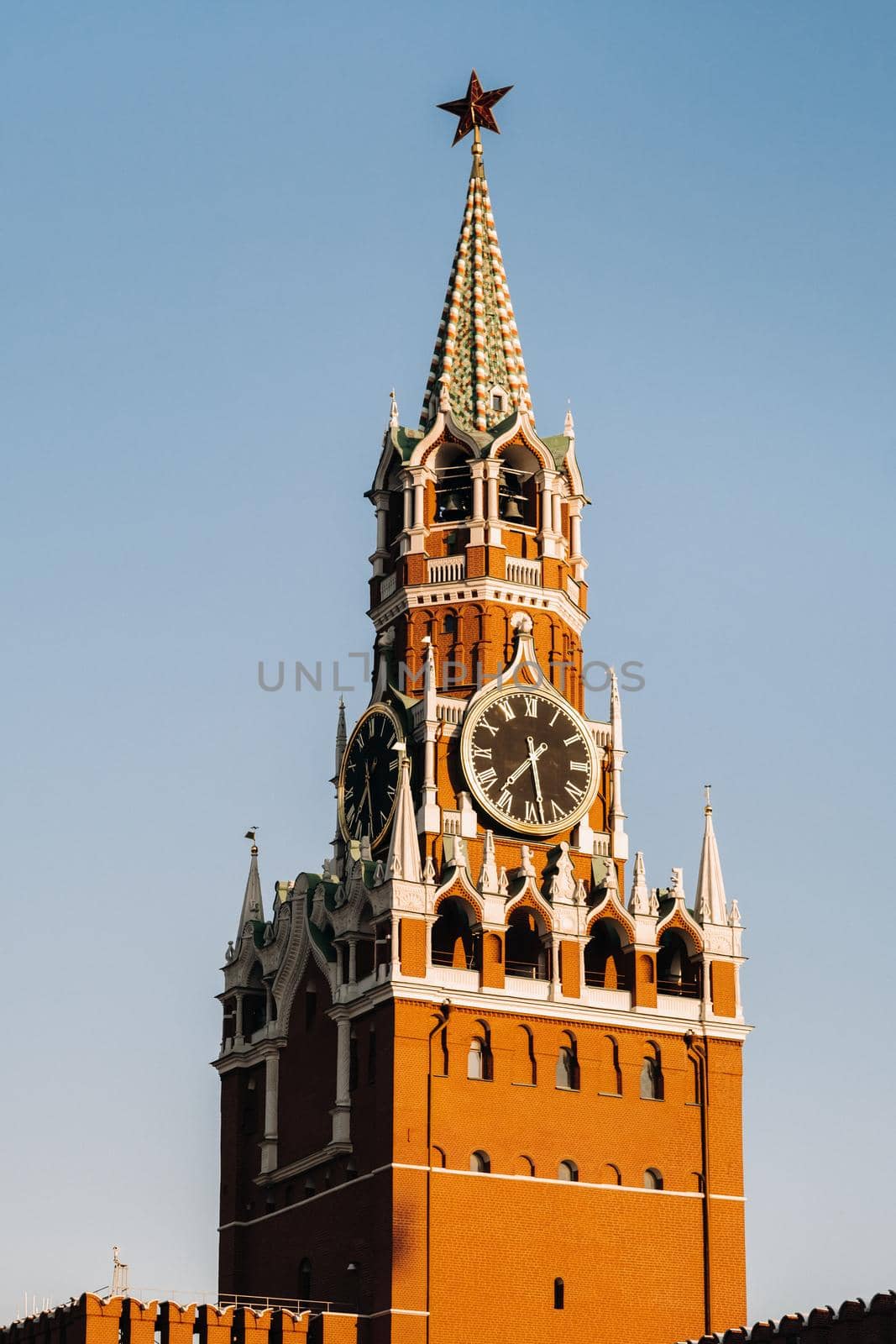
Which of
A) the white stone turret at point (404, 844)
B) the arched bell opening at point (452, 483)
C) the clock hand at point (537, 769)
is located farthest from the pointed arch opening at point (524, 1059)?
the arched bell opening at point (452, 483)

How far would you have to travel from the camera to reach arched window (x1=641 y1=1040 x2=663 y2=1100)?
315 ft

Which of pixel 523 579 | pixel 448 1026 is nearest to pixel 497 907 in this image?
pixel 448 1026

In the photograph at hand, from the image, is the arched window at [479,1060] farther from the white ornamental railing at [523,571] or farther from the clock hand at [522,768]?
the white ornamental railing at [523,571]

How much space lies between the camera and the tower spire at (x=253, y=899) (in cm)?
10219

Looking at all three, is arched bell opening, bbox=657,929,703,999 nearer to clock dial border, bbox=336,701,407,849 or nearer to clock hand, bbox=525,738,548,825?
clock hand, bbox=525,738,548,825

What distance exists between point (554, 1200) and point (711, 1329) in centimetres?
584

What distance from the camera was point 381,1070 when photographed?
9219 cm

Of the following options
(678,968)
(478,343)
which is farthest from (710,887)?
(478,343)

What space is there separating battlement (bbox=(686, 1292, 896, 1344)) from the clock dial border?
67.9ft

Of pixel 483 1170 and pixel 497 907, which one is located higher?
pixel 497 907

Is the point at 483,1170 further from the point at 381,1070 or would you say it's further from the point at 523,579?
the point at 523,579

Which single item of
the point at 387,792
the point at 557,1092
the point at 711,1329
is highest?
the point at 387,792

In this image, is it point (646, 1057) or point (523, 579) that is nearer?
point (646, 1057)

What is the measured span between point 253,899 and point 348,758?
208 inches
